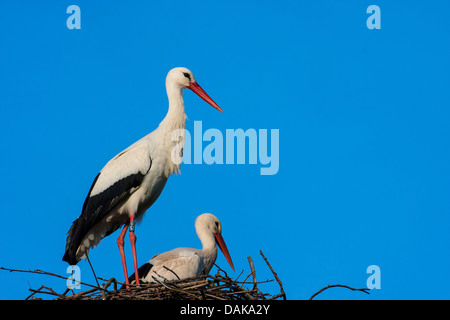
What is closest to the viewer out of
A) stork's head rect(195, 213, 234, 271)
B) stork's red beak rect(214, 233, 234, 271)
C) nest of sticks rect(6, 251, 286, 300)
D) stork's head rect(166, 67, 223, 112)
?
nest of sticks rect(6, 251, 286, 300)

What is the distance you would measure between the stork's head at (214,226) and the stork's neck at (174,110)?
46.3 inches

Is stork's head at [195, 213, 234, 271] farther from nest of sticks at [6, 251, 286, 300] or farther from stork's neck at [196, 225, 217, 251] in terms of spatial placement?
nest of sticks at [6, 251, 286, 300]

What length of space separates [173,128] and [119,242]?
1277 millimetres

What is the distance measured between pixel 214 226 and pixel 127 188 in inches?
53.8

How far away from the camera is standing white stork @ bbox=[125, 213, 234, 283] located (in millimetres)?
7477

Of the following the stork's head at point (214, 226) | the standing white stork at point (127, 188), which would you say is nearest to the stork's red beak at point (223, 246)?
the stork's head at point (214, 226)

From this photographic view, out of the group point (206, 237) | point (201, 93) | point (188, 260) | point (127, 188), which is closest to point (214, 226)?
point (206, 237)

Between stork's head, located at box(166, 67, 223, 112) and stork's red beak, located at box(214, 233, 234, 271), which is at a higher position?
stork's head, located at box(166, 67, 223, 112)

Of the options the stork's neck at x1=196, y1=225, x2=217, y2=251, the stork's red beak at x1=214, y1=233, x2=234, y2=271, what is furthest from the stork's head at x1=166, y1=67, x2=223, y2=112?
the stork's red beak at x1=214, y1=233, x2=234, y2=271

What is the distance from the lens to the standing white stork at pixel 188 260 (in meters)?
7.48

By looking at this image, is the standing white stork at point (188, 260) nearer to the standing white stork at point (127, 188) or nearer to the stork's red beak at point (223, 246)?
the stork's red beak at point (223, 246)

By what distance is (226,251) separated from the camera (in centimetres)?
867
